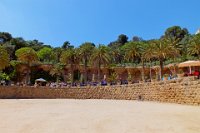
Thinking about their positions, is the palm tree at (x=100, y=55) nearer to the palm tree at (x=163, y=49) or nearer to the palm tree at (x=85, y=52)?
the palm tree at (x=85, y=52)

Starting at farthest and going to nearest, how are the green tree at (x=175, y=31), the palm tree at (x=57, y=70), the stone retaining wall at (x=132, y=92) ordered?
the green tree at (x=175, y=31), the palm tree at (x=57, y=70), the stone retaining wall at (x=132, y=92)

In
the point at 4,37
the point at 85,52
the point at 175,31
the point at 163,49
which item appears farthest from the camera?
the point at 175,31

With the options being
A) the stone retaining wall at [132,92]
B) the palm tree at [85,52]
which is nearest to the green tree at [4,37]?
the palm tree at [85,52]

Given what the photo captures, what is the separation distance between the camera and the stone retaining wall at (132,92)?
26062 millimetres

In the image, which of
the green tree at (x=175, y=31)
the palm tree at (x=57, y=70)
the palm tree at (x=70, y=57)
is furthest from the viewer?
the green tree at (x=175, y=31)

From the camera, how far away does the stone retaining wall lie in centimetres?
2606

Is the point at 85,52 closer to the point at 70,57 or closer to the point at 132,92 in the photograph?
the point at 70,57

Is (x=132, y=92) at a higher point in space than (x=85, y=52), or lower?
lower

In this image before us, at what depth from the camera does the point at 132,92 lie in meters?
39.5

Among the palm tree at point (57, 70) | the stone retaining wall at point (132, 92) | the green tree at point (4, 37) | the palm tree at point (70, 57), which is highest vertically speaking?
the green tree at point (4, 37)

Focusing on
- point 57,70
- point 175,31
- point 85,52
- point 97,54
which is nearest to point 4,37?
point 57,70

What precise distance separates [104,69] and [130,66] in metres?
6.04

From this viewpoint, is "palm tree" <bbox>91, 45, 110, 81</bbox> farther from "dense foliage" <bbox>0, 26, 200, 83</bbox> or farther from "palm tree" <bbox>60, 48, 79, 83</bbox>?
"palm tree" <bbox>60, 48, 79, 83</bbox>

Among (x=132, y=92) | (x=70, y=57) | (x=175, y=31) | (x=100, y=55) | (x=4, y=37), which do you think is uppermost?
(x=175, y=31)
